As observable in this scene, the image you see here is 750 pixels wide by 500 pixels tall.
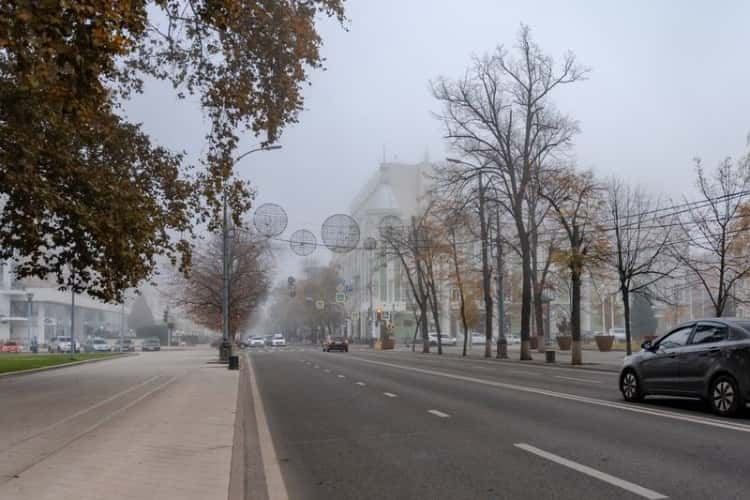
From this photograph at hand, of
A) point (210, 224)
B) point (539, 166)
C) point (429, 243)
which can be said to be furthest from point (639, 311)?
point (210, 224)

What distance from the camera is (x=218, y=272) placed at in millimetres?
55875

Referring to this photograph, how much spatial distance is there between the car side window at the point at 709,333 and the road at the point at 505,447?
124 cm

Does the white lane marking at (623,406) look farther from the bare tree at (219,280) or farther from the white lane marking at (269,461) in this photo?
the bare tree at (219,280)

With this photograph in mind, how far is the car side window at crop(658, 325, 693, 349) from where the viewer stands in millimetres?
13294

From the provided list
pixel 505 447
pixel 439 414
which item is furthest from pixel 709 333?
pixel 505 447

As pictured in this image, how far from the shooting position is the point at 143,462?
8.55 metres

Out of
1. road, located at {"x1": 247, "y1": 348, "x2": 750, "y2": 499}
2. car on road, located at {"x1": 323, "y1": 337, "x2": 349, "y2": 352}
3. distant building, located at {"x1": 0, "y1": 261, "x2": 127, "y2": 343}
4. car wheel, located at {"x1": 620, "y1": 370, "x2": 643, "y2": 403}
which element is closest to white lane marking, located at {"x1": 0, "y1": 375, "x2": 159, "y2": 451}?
road, located at {"x1": 247, "y1": 348, "x2": 750, "y2": 499}

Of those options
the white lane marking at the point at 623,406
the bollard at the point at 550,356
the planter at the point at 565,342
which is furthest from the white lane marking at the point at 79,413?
the planter at the point at 565,342

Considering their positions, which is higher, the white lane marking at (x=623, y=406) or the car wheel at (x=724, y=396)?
the car wheel at (x=724, y=396)

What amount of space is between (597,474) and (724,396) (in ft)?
17.8

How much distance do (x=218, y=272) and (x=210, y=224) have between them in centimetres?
3573

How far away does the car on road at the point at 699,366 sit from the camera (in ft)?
38.0

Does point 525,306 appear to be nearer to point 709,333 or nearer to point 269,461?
point 709,333

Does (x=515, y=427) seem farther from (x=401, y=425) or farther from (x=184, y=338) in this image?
(x=184, y=338)
